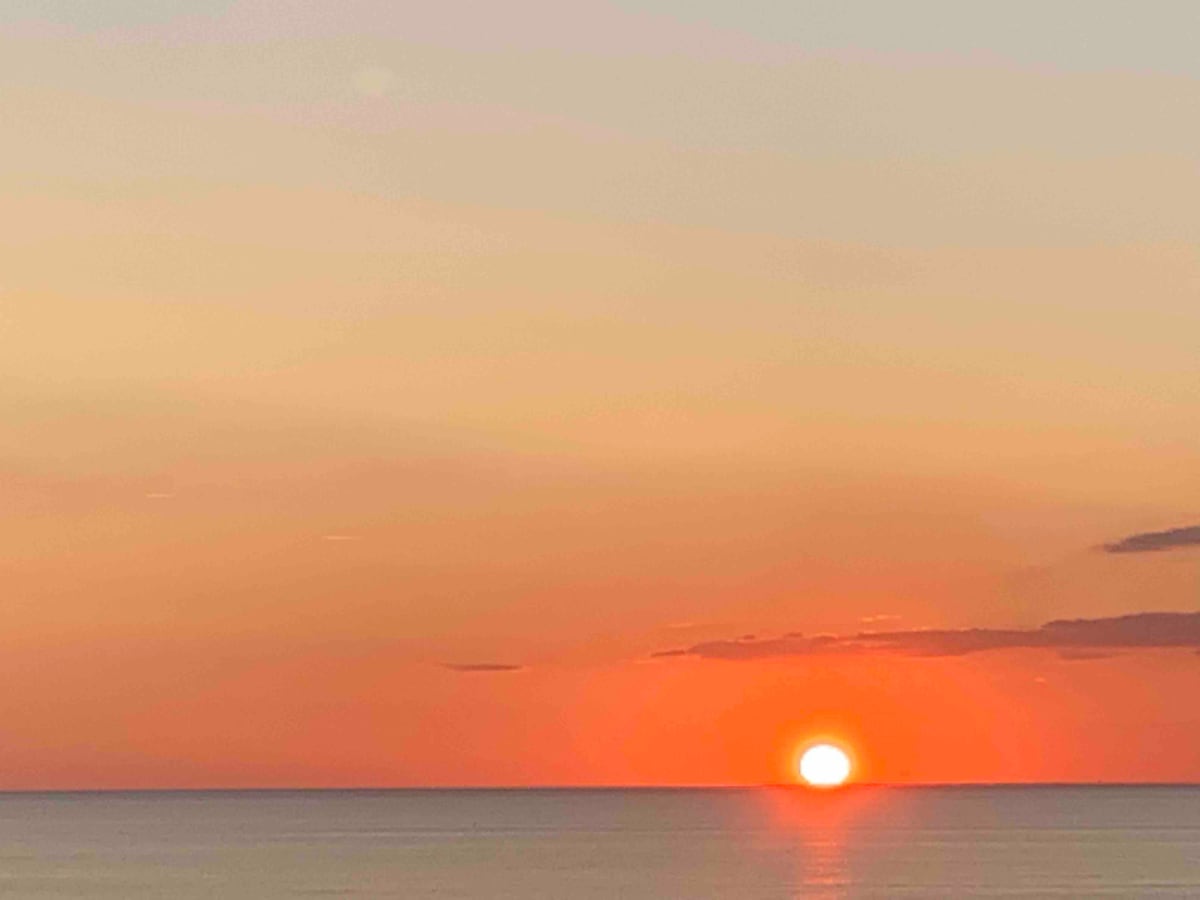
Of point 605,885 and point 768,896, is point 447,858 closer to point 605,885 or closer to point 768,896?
point 605,885

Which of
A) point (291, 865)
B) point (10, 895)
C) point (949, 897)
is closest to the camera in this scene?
point (949, 897)

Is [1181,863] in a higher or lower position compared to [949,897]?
higher

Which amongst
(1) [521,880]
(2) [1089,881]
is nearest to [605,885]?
(1) [521,880]

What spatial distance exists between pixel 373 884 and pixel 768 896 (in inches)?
1316

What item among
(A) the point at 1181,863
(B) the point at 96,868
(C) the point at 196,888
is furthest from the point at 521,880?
(A) the point at 1181,863

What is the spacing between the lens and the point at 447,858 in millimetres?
198250

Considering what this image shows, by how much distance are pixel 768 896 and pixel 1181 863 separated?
69.0m

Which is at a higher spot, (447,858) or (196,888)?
(447,858)

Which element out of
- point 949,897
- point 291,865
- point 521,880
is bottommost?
point 949,897

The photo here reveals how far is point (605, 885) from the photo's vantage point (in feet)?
506

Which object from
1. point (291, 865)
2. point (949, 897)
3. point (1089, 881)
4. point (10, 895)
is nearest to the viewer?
point (949, 897)

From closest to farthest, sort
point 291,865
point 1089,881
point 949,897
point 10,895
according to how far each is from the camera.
→ point 949,897, point 10,895, point 1089,881, point 291,865

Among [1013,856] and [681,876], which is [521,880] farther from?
[1013,856]

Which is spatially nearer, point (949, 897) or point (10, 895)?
point (949, 897)
